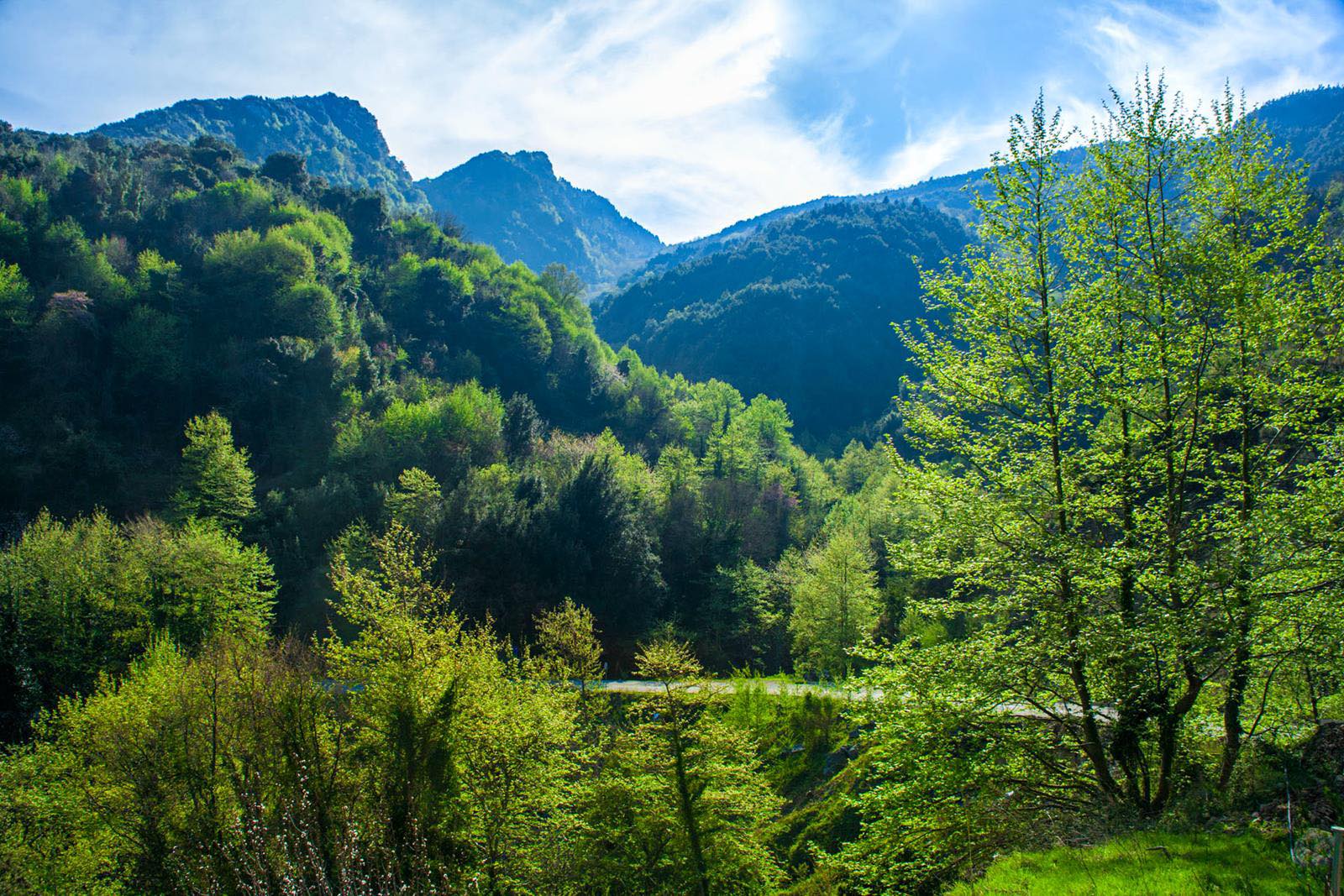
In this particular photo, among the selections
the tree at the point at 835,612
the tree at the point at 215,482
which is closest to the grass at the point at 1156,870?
the tree at the point at 835,612

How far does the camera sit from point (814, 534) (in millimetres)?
52125

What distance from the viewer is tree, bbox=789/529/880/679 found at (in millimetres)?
29750

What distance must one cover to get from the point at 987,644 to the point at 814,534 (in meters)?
43.4

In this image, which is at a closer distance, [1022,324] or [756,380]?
[1022,324]

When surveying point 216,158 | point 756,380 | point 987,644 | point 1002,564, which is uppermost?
point 216,158

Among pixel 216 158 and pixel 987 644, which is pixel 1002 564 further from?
pixel 216 158

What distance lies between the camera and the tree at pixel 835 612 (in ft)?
97.6

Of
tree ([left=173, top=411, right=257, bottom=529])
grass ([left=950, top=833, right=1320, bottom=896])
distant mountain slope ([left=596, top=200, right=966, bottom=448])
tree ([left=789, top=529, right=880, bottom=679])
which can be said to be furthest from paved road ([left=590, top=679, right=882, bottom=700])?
distant mountain slope ([left=596, top=200, right=966, bottom=448])

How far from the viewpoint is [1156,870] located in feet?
23.2

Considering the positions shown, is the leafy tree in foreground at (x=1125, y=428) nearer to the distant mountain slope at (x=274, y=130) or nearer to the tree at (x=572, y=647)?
the tree at (x=572, y=647)

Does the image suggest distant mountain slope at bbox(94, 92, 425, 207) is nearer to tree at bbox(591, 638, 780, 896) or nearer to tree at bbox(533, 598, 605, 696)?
tree at bbox(533, 598, 605, 696)

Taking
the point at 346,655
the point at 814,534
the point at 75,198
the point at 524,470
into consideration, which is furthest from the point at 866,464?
the point at 75,198

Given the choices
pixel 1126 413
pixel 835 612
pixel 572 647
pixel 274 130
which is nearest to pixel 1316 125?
pixel 835 612

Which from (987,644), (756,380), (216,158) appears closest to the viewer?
(987,644)
